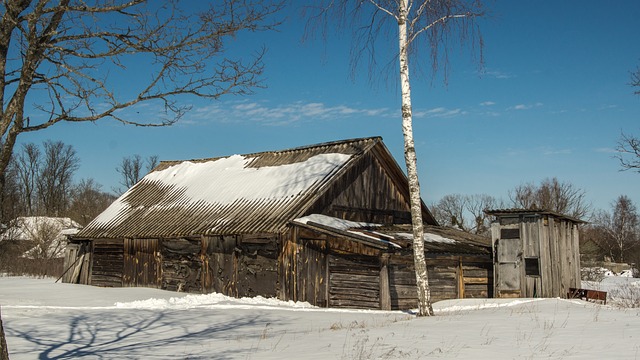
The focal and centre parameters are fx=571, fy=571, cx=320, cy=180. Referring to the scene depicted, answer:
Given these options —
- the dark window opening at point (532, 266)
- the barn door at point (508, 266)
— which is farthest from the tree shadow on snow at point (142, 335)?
the dark window opening at point (532, 266)

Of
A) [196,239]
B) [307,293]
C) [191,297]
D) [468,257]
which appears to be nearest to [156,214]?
[196,239]

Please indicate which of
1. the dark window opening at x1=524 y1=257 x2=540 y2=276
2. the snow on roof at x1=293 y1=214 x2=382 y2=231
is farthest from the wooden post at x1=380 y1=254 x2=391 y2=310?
the dark window opening at x1=524 y1=257 x2=540 y2=276

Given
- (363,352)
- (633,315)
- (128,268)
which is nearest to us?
(363,352)

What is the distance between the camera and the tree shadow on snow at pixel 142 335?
9.07m

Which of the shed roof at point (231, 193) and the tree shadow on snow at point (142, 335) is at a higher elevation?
the shed roof at point (231, 193)

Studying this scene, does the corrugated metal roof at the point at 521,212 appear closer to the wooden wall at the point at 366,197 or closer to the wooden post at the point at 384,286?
the wooden post at the point at 384,286

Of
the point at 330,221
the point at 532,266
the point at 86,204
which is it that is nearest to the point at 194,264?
the point at 330,221

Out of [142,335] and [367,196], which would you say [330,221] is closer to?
[367,196]

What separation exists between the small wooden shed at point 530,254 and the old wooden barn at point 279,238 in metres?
1.39

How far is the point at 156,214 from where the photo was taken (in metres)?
24.6

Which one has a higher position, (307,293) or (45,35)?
(45,35)

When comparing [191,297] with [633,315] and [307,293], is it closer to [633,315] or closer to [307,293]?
[307,293]

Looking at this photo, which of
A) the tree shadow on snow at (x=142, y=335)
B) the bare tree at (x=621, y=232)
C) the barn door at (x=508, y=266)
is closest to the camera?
the tree shadow on snow at (x=142, y=335)

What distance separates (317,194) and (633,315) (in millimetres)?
10761
